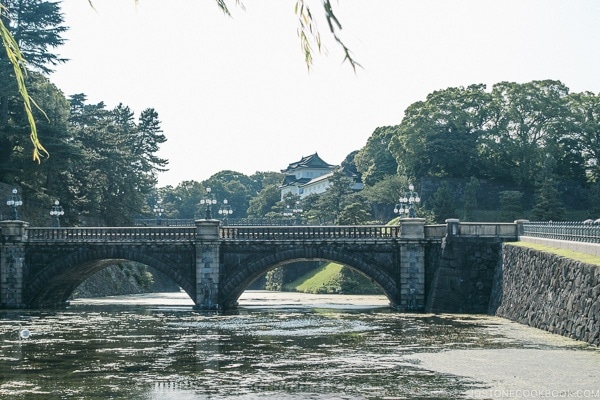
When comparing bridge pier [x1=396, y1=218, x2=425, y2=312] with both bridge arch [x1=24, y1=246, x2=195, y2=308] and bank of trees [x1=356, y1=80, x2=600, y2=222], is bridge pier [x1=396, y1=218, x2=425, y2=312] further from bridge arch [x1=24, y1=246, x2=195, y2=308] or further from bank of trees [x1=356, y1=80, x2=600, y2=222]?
bank of trees [x1=356, y1=80, x2=600, y2=222]


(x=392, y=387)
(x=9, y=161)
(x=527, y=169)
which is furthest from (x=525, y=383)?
(x=527, y=169)

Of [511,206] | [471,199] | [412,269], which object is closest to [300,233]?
[412,269]

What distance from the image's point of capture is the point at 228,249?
5759 cm

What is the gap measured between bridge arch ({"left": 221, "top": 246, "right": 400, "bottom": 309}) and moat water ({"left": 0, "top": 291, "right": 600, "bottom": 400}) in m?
6.04

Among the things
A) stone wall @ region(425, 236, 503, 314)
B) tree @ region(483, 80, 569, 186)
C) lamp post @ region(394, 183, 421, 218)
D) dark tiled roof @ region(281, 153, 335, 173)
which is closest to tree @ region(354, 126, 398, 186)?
tree @ region(483, 80, 569, 186)

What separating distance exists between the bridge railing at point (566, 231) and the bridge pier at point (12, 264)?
3056cm

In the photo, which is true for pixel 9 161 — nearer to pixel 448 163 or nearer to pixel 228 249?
pixel 228 249

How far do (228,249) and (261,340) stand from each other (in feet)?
62.4

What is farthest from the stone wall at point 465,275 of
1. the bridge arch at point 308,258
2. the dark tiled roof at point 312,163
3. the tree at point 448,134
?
the dark tiled roof at point 312,163

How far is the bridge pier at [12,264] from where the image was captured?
5828 cm

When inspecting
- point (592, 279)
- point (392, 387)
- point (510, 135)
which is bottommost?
point (392, 387)

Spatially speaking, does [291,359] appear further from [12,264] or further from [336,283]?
[336,283]

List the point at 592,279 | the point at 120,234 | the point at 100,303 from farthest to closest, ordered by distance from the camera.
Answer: the point at 100,303 < the point at 120,234 < the point at 592,279

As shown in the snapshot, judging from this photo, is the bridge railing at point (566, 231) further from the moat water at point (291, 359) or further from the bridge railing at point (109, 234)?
the bridge railing at point (109, 234)
